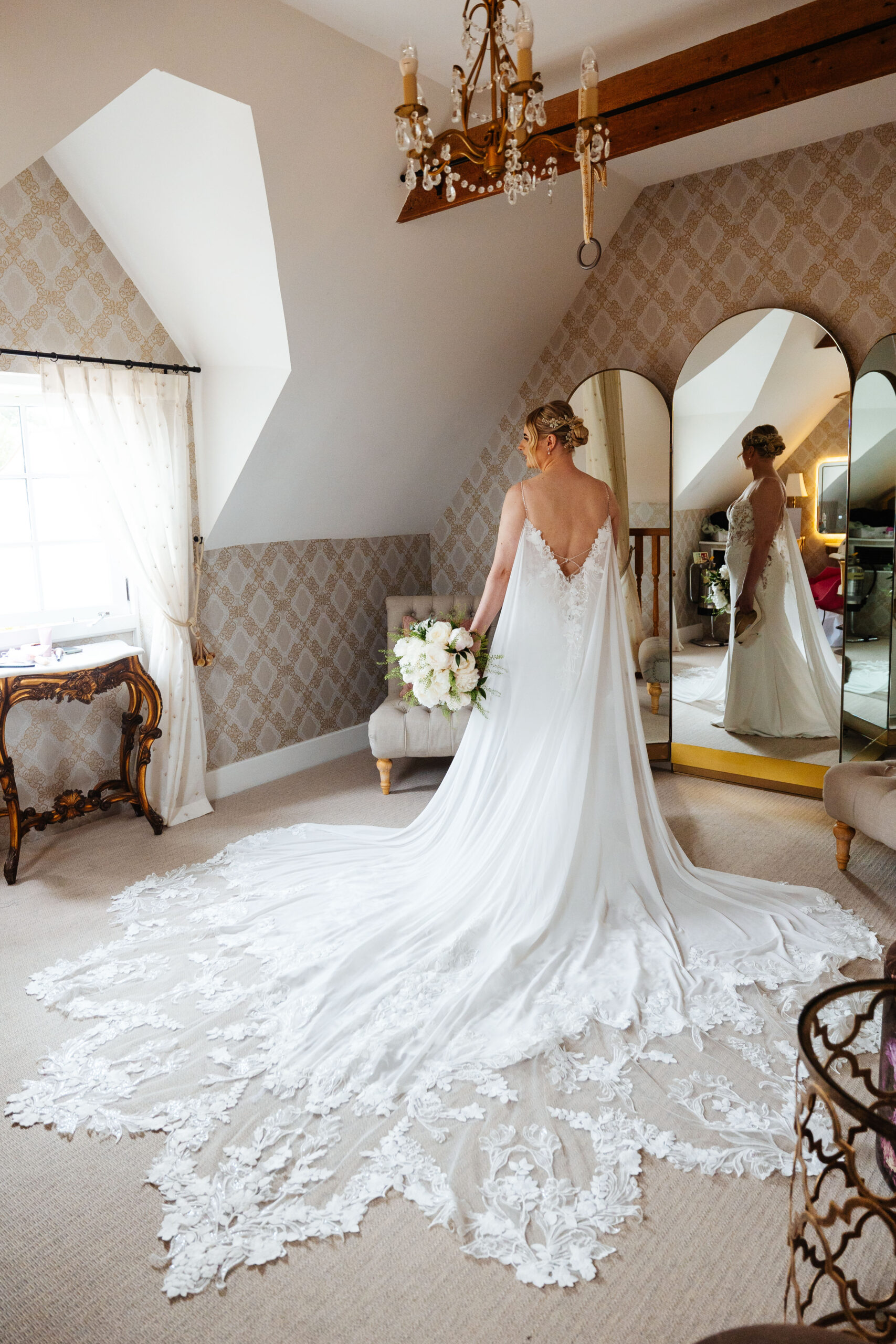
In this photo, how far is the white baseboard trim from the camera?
4902 mm

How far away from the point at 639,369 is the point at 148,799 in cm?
353

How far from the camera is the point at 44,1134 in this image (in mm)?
2240

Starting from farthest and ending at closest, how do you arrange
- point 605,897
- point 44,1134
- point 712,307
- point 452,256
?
point 712,307 → point 452,256 → point 605,897 → point 44,1134

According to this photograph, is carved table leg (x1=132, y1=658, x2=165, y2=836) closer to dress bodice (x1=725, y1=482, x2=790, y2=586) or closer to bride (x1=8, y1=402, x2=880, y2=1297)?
bride (x1=8, y1=402, x2=880, y2=1297)

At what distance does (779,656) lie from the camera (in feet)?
15.0

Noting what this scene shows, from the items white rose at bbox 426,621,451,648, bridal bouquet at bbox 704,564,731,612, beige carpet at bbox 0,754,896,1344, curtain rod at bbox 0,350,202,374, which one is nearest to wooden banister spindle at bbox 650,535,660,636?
bridal bouquet at bbox 704,564,731,612

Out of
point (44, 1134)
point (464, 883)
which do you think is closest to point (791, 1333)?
point (44, 1134)

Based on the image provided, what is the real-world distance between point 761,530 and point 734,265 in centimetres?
139

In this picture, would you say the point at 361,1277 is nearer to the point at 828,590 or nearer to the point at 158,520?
the point at 158,520

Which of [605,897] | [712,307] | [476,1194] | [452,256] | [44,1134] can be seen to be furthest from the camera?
[712,307]

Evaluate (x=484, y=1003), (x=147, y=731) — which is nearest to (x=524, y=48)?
(x=484, y=1003)

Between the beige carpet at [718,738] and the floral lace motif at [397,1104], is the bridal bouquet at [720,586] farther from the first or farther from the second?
the floral lace motif at [397,1104]

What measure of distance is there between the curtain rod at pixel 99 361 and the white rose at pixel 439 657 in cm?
218

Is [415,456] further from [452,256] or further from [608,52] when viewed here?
[608,52]
